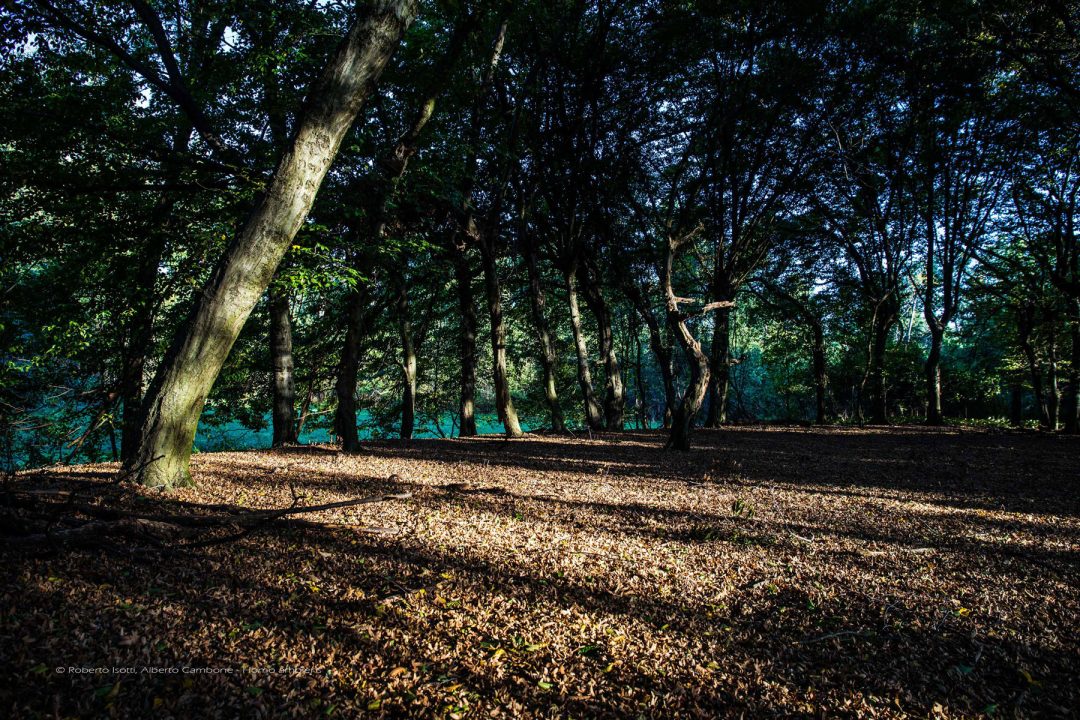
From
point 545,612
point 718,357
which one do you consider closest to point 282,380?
point 545,612


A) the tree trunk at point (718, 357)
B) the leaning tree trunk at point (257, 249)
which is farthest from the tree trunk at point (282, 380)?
the tree trunk at point (718, 357)

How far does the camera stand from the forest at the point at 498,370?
7.36 ft

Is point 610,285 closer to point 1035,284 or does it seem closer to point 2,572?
point 1035,284

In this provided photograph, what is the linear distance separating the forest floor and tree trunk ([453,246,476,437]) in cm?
994

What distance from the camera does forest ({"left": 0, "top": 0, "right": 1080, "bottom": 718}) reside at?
224 cm

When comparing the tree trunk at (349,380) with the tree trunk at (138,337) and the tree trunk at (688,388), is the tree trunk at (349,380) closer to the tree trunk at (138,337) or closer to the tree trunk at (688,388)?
the tree trunk at (138,337)

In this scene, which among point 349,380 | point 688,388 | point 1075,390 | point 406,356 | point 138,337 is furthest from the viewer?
point 406,356

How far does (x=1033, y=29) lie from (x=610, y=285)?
1250 centimetres

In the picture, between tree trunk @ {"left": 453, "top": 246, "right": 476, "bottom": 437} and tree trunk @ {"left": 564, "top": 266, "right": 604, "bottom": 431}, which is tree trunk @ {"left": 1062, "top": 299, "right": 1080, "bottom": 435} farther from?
tree trunk @ {"left": 453, "top": 246, "right": 476, "bottom": 437}

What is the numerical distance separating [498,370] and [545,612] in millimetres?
8605

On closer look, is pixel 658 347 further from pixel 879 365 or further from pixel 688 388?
pixel 879 365

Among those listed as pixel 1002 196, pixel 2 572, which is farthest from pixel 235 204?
pixel 1002 196

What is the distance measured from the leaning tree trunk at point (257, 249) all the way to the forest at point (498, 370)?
Result: 3 cm

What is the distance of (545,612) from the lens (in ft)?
8.89
